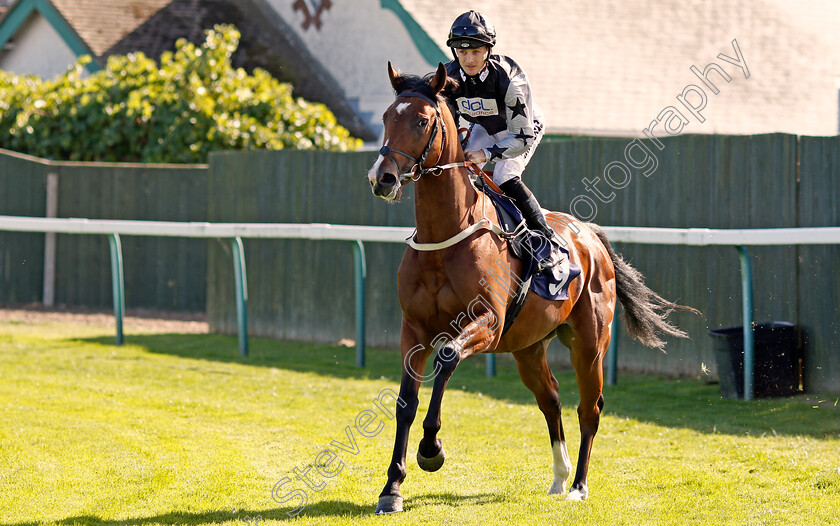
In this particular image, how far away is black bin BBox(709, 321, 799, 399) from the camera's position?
26.8 feet

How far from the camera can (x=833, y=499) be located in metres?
5.40

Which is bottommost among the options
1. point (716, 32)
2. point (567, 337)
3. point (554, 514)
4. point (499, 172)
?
point (554, 514)

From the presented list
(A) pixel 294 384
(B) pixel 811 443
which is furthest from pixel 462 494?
(A) pixel 294 384

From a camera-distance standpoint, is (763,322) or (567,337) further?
(763,322)

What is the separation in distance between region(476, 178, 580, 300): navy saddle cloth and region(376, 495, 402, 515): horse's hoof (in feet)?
4.64

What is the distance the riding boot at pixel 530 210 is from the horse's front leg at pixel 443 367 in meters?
0.77

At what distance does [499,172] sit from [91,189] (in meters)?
10.2

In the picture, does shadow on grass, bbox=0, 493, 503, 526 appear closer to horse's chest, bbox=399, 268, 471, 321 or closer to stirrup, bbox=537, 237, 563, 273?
horse's chest, bbox=399, 268, 471, 321

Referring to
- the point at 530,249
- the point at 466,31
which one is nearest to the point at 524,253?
the point at 530,249

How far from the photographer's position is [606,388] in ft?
29.7

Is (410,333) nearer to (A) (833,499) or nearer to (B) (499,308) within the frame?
(B) (499,308)

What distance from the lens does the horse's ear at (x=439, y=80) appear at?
519cm

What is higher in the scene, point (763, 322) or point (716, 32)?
point (716, 32)

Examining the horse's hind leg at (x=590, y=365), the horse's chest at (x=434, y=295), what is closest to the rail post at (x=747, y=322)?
the horse's hind leg at (x=590, y=365)
